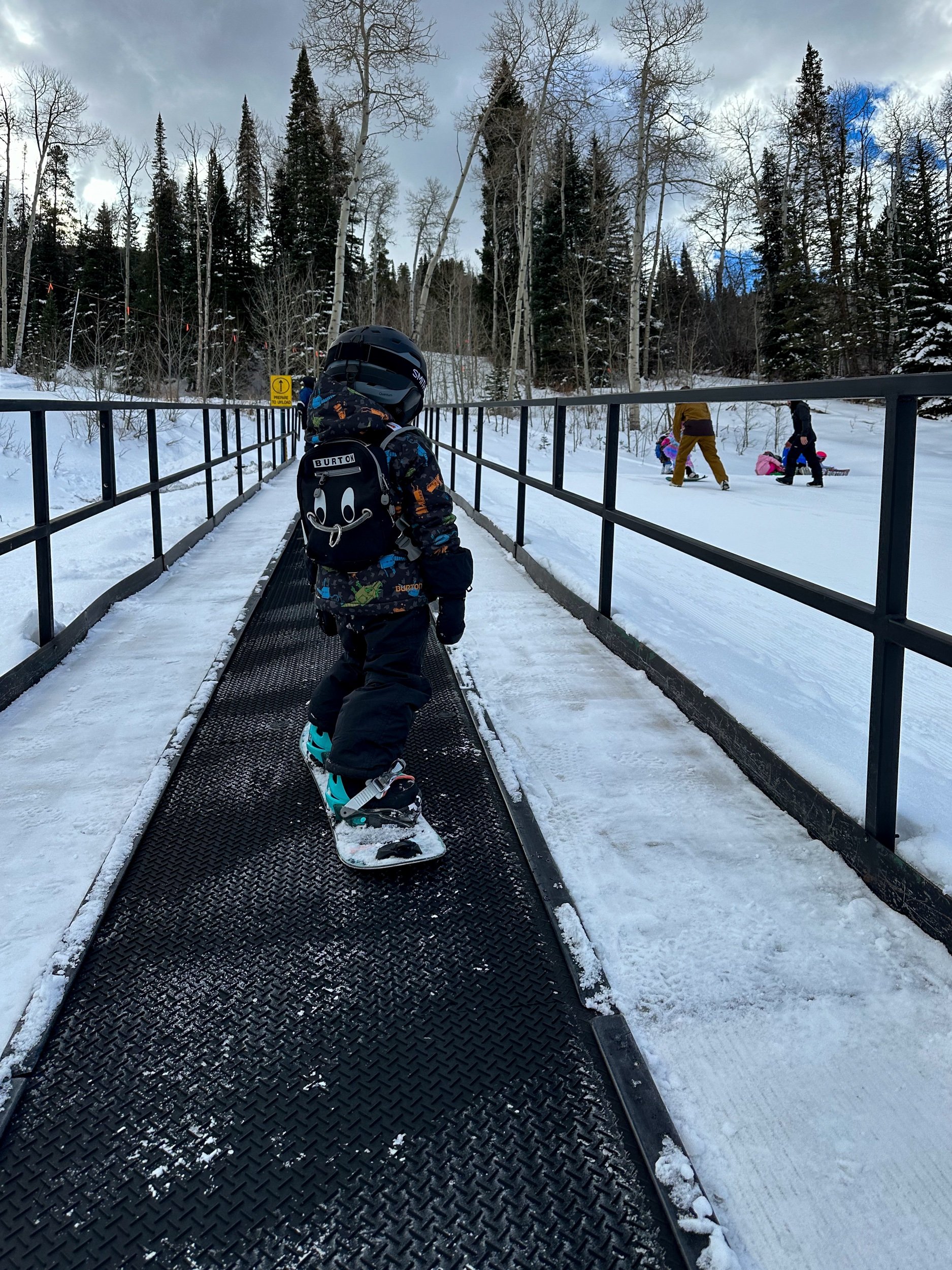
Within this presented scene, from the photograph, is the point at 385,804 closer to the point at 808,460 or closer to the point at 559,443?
the point at 559,443

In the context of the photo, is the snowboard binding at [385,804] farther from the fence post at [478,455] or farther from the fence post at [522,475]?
the fence post at [478,455]

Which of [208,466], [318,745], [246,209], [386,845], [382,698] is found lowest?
[386,845]

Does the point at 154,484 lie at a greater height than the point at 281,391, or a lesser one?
lesser

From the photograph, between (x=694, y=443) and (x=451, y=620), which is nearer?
(x=451, y=620)

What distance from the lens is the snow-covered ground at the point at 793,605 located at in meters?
2.75

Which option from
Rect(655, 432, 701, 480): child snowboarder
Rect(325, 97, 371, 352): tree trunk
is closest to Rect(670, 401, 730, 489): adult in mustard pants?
Rect(655, 432, 701, 480): child snowboarder

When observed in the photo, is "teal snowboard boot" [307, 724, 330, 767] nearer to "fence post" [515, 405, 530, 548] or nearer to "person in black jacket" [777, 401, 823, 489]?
"fence post" [515, 405, 530, 548]

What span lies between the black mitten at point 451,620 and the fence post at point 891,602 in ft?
3.18

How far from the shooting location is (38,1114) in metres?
1.47

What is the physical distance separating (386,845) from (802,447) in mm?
10025

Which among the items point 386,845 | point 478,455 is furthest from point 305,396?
point 478,455

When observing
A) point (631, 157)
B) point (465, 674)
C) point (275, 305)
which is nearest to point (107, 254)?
point (275, 305)

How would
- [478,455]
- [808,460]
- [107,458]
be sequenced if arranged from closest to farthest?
[107,458]
[478,455]
[808,460]

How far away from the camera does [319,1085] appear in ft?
5.03
